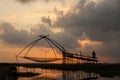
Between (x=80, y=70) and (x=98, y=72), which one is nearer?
(x=98, y=72)

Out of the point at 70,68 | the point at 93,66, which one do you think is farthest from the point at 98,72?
the point at 70,68

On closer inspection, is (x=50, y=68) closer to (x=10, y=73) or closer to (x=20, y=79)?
(x=20, y=79)

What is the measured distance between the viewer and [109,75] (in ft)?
169

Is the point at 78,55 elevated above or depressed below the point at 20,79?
above

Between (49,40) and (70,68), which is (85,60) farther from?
(49,40)

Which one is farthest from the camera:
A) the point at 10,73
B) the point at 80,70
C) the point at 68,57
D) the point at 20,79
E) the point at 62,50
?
the point at 80,70

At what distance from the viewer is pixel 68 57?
180ft

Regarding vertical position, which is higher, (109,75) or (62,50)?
(62,50)

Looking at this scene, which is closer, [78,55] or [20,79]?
[20,79]

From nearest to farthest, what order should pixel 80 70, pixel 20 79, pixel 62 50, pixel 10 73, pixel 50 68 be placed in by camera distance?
pixel 10 73 → pixel 20 79 → pixel 62 50 → pixel 80 70 → pixel 50 68

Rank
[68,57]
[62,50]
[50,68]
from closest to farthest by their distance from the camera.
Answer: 1. [62,50]
2. [68,57]
3. [50,68]

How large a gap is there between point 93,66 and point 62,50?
10.1 meters

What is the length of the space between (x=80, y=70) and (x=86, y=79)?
1775 cm

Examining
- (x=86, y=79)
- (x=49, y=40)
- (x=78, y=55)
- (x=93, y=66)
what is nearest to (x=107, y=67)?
(x=93, y=66)
